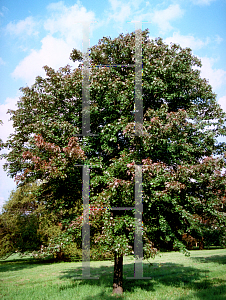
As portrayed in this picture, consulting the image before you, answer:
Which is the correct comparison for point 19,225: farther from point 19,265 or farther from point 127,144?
point 127,144

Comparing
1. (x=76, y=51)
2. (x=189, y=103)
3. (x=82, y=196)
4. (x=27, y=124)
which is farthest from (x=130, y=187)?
(x=76, y=51)

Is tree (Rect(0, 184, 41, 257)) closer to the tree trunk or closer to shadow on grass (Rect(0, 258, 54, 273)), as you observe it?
shadow on grass (Rect(0, 258, 54, 273))

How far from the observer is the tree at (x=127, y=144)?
8.11 metres

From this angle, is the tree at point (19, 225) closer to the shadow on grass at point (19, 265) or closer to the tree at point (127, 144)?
the shadow on grass at point (19, 265)

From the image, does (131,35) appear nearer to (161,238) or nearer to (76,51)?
(76,51)

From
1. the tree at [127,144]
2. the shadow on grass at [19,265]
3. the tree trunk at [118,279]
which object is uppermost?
the tree at [127,144]

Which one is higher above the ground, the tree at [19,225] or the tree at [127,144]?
the tree at [127,144]

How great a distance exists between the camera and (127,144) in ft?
33.8

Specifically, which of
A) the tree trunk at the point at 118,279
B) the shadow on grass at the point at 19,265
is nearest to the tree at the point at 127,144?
the tree trunk at the point at 118,279

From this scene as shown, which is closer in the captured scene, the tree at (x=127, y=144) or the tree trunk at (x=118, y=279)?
the tree at (x=127, y=144)

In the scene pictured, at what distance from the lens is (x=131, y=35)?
1097cm

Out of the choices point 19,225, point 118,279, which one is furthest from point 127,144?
point 19,225

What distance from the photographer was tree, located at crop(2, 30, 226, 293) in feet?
26.6

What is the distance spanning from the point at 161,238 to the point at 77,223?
354 cm
